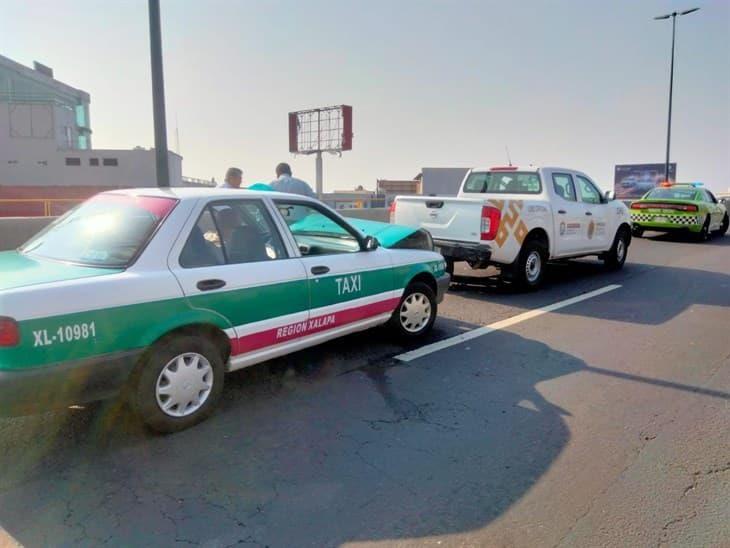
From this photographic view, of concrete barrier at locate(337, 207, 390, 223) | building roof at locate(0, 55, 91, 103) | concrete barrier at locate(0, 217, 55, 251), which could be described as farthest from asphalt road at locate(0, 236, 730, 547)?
building roof at locate(0, 55, 91, 103)

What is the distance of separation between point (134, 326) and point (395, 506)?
183 centimetres

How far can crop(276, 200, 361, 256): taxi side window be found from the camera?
4.71 metres

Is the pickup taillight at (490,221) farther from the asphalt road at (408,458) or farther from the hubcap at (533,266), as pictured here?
the asphalt road at (408,458)

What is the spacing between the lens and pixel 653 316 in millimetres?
6992

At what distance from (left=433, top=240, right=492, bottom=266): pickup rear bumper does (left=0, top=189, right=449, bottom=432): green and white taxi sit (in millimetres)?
3225

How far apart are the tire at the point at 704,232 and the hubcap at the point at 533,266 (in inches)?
395

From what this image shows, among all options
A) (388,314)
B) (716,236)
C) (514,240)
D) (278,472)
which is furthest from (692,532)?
(716,236)

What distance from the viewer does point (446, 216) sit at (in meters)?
8.23

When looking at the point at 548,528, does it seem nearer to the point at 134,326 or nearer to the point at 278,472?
the point at 278,472

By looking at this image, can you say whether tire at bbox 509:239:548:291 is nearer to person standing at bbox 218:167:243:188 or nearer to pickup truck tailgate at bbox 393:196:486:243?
pickup truck tailgate at bbox 393:196:486:243

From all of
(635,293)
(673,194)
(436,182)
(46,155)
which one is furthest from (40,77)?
(635,293)

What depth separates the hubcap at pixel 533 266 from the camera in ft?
27.6

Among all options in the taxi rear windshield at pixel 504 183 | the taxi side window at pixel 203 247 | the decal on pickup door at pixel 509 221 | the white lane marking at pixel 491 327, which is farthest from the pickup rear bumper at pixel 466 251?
the taxi side window at pixel 203 247

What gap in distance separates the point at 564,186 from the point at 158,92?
261 inches
